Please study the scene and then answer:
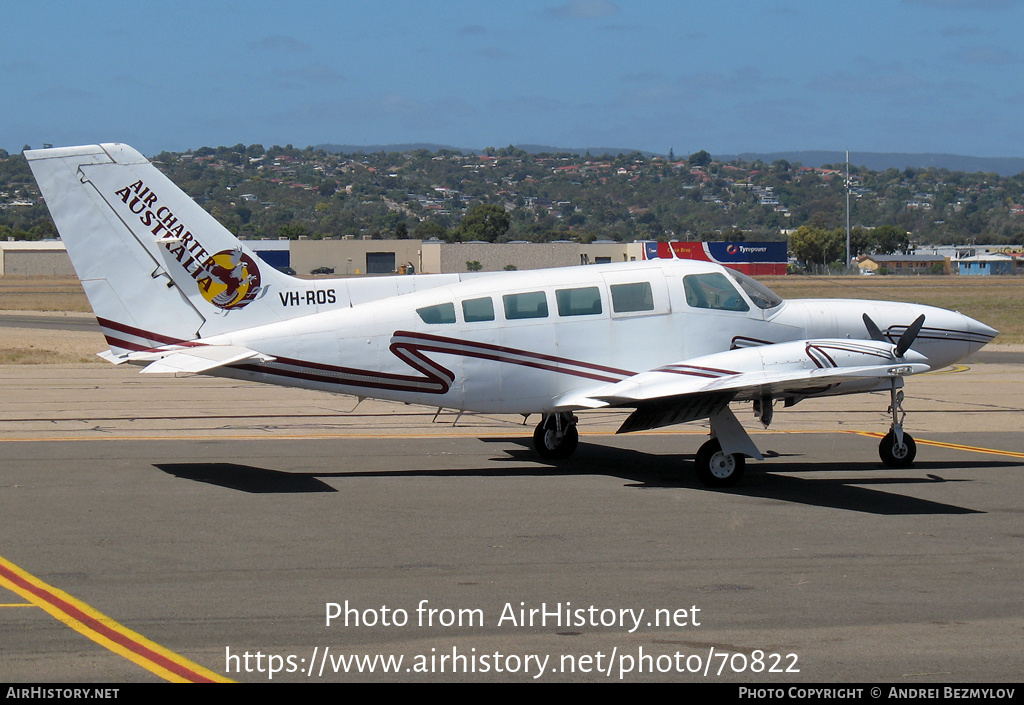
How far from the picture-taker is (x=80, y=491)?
1247 centimetres

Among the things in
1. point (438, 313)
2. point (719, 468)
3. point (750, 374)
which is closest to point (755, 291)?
point (750, 374)

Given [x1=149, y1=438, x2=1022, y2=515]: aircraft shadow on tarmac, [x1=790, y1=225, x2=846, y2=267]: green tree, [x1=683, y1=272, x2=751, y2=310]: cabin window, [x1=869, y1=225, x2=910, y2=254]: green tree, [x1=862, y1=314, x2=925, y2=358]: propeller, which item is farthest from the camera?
[x1=869, y1=225, x2=910, y2=254]: green tree

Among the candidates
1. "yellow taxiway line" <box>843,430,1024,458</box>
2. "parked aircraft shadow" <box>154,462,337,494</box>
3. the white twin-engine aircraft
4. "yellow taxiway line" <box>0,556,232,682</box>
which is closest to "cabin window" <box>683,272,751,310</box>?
the white twin-engine aircraft

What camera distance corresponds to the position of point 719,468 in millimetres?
13070

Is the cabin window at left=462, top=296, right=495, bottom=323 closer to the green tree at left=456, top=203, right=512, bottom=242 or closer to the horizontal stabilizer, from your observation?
the horizontal stabilizer

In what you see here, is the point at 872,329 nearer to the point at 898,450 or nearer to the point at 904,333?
the point at 904,333

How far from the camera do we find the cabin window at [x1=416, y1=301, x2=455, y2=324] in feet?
44.5

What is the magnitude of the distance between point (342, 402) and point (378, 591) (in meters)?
13.5

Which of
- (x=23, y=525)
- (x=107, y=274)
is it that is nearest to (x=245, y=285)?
(x=107, y=274)

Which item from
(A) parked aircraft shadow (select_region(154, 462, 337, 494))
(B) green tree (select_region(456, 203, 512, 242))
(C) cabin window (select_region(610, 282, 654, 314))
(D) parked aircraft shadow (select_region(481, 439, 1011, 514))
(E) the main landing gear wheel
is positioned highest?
(B) green tree (select_region(456, 203, 512, 242))

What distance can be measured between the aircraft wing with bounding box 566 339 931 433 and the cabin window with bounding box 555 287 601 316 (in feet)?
3.60

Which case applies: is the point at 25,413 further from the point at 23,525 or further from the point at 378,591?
the point at 378,591

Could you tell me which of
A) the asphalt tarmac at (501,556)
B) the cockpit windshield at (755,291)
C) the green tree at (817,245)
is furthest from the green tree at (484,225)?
the cockpit windshield at (755,291)

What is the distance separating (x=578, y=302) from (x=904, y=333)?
4425 mm
